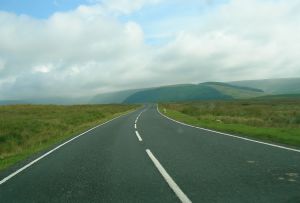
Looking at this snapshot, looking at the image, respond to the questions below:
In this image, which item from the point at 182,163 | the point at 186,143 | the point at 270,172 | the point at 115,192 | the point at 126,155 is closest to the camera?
the point at 115,192

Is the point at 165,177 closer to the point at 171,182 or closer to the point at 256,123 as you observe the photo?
the point at 171,182

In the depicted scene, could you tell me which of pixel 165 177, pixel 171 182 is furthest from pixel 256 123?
pixel 171 182

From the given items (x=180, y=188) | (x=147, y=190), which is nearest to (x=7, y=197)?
(x=147, y=190)

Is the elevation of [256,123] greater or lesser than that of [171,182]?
lesser

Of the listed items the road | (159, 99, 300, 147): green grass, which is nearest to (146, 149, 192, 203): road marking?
the road

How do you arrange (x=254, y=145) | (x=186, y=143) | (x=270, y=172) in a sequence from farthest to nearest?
(x=186, y=143)
(x=254, y=145)
(x=270, y=172)

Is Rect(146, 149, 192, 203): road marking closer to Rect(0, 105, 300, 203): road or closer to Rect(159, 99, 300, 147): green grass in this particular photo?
Rect(0, 105, 300, 203): road

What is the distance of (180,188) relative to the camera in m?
6.26

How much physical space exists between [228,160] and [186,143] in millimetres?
4087

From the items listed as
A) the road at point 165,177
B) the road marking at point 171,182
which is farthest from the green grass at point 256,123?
the road marking at point 171,182

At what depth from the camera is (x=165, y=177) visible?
725 centimetres

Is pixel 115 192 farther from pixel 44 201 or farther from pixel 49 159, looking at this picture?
pixel 49 159

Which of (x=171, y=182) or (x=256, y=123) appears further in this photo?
(x=256, y=123)

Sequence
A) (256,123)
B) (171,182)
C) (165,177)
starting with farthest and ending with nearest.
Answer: (256,123), (165,177), (171,182)
